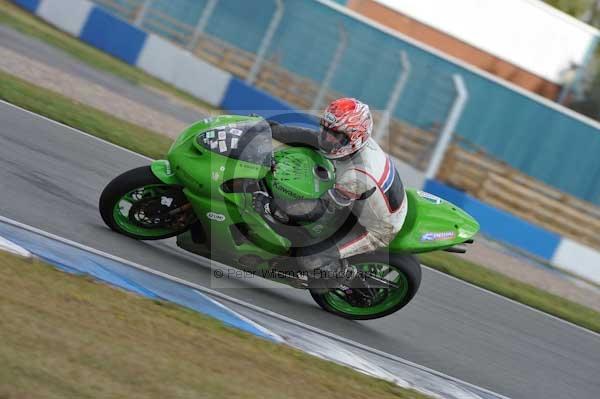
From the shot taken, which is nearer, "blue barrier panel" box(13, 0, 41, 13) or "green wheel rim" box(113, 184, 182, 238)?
"green wheel rim" box(113, 184, 182, 238)

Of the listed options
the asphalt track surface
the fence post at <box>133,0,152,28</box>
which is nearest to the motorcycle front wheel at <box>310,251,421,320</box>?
the asphalt track surface

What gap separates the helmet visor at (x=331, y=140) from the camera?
22.8ft

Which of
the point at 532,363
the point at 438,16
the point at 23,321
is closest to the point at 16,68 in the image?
the point at 532,363

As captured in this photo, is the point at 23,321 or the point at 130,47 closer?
the point at 23,321

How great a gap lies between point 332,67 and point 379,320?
14161mm

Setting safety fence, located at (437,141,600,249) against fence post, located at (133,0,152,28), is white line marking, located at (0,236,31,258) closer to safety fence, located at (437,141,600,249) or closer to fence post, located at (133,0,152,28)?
safety fence, located at (437,141,600,249)

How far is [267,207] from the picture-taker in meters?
7.26

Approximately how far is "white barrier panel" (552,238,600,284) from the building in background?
1726cm

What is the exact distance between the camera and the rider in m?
6.96

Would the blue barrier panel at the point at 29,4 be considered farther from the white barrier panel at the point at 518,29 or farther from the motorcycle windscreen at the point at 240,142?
the motorcycle windscreen at the point at 240,142

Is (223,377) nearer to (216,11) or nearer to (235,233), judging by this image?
(235,233)

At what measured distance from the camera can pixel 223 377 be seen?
542 cm

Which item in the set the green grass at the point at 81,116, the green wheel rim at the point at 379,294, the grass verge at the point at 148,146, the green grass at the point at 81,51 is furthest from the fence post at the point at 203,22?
the green wheel rim at the point at 379,294

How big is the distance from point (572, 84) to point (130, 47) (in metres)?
17.6
